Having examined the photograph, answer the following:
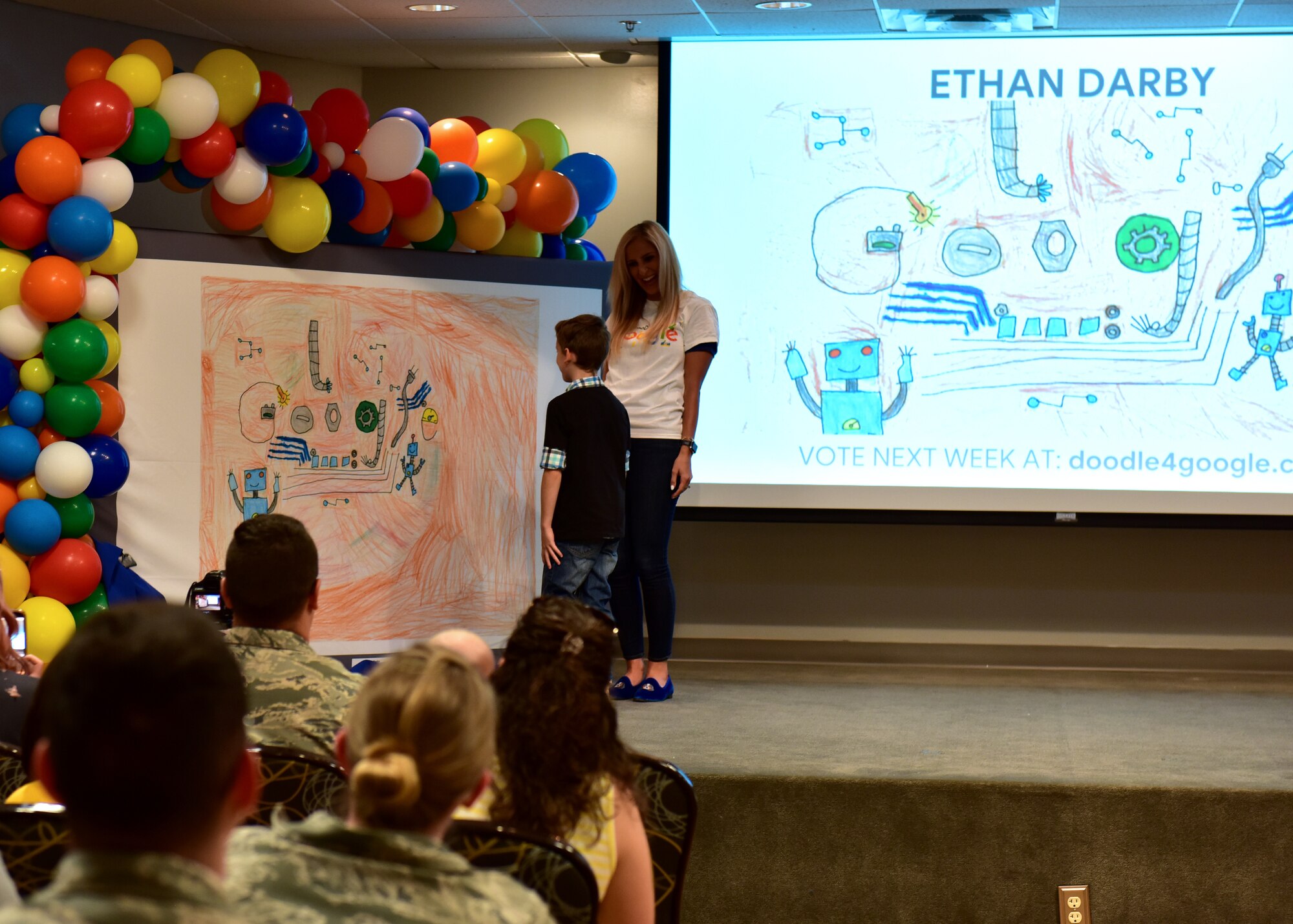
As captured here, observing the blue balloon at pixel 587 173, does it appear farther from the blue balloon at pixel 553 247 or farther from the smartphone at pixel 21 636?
the smartphone at pixel 21 636

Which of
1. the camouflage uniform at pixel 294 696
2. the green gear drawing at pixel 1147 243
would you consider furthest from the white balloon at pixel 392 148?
the green gear drawing at pixel 1147 243

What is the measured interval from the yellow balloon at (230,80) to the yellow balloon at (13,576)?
1284 mm

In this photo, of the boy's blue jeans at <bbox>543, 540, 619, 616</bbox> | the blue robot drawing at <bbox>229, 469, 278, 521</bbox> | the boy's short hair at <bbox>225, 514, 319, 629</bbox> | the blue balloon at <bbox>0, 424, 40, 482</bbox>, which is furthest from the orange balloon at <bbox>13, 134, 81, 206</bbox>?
the boy's short hair at <bbox>225, 514, 319, 629</bbox>

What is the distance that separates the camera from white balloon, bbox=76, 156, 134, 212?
337 centimetres

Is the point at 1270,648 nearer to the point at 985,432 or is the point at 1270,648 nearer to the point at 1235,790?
the point at 985,432

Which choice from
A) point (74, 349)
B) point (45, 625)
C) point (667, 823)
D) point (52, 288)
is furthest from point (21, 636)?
point (667, 823)

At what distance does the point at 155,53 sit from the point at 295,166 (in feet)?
1.51

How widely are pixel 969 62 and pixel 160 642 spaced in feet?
13.9

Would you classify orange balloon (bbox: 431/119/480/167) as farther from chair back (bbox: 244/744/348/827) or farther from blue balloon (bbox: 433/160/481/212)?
chair back (bbox: 244/744/348/827)

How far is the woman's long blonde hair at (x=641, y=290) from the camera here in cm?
387

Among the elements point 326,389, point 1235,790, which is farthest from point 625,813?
point 326,389

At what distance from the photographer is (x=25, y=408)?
3373 mm

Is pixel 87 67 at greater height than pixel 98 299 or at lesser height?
greater

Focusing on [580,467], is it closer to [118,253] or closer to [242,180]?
Answer: [242,180]
